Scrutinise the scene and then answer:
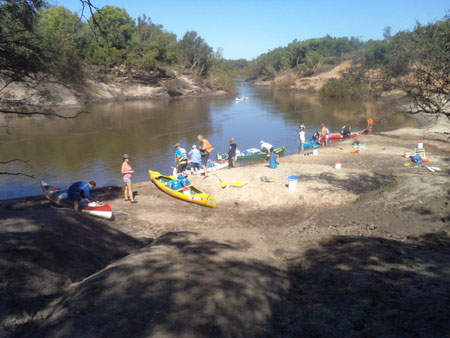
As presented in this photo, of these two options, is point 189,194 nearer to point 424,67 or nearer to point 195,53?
point 424,67

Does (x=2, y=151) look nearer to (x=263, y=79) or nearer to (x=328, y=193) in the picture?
(x=328, y=193)

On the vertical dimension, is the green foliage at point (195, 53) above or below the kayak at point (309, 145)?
above

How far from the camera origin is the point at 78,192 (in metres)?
10.1

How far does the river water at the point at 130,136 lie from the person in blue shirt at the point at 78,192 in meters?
2.64

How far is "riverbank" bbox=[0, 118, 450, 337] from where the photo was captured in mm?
3939

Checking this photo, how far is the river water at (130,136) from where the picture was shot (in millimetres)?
17422

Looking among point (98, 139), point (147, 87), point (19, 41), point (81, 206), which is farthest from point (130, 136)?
point (147, 87)

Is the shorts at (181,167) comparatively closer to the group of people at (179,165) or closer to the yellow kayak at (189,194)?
the group of people at (179,165)

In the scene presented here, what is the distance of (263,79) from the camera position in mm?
121938

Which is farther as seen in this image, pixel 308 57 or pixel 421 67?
pixel 308 57

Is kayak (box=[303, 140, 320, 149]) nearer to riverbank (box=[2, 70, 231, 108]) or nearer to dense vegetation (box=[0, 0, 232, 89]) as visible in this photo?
dense vegetation (box=[0, 0, 232, 89])

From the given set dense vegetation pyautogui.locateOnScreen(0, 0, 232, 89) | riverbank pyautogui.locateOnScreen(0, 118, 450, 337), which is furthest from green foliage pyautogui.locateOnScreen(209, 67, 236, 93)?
riverbank pyautogui.locateOnScreen(0, 118, 450, 337)

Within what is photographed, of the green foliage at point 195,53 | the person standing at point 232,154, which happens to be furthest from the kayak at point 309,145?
the green foliage at point 195,53

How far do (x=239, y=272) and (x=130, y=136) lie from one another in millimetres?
24100
